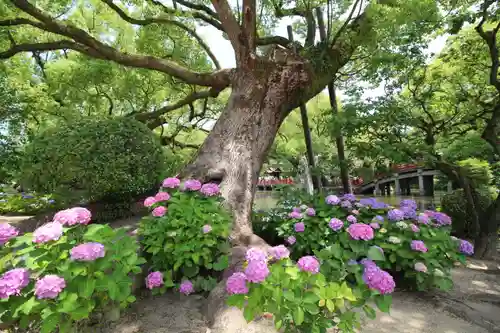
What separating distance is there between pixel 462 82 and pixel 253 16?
6.91 metres

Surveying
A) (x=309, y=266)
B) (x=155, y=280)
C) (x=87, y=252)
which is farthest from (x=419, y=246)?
(x=87, y=252)

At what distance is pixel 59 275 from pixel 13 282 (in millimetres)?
194

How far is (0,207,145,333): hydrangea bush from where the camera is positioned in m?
1.50

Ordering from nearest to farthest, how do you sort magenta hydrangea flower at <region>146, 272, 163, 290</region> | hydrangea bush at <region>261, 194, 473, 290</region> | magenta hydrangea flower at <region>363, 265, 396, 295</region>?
magenta hydrangea flower at <region>363, 265, 396, 295</region> < magenta hydrangea flower at <region>146, 272, 163, 290</region> < hydrangea bush at <region>261, 194, 473, 290</region>

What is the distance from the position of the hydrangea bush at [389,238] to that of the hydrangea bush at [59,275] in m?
1.72

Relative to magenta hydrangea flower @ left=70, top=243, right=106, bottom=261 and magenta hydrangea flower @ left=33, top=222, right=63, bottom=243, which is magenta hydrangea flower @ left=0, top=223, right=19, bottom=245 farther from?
magenta hydrangea flower @ left=70, top=243, right=106, bottom=261

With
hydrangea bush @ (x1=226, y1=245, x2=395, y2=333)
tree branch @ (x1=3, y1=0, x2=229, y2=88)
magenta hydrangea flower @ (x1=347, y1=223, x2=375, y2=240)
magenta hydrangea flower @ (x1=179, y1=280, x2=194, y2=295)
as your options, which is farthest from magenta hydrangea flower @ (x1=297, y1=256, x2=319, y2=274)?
tree branch @ (x1=3, y1=0, x2=229, y2=88)

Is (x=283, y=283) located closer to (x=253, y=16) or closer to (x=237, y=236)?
(x=237, y=236)

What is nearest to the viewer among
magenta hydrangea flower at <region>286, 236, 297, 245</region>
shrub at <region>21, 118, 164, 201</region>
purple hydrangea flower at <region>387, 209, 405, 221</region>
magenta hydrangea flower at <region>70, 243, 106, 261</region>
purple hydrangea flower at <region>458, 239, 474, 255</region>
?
magenta hydrangea flower at <region>70, 243, 106, 261</region>

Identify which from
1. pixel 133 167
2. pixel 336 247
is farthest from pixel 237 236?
pixel 133 167

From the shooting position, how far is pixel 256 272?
161cm

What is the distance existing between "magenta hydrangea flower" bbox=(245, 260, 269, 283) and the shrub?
13.3 feet

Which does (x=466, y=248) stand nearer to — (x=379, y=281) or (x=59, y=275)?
(x=379, y=281)

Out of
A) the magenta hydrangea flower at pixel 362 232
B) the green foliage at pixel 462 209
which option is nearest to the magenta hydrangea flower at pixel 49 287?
the magenta hydrangea flower at pixel 362 232
